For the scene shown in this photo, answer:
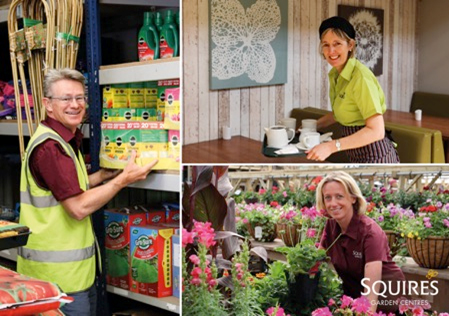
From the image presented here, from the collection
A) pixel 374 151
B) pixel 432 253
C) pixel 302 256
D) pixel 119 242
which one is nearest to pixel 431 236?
pixel 432 253

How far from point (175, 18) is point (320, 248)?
1.22m

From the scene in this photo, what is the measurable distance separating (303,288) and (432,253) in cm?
45

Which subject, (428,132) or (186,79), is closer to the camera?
(428,132)

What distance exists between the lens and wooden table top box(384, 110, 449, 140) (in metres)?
4.07

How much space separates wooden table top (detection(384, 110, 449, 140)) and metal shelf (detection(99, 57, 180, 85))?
177 centimetres

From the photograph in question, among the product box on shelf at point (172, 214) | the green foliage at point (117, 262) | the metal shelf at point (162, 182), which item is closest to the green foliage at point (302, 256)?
the metal shelf at point (162, 182)

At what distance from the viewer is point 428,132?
11.5 feet

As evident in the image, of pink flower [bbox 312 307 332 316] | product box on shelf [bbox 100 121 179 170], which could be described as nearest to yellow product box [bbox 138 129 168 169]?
product box on shelf [bbox 100 121 179 170]

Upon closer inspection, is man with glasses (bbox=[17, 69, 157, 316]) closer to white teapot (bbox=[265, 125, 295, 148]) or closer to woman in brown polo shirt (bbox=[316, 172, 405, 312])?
white teapot (bbox=[265, 125, 295, 148])

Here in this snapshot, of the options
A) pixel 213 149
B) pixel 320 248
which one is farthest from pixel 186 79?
pixel 320 248

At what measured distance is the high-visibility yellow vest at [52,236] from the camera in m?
2.64

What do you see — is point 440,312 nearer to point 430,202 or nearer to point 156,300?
point 430,202

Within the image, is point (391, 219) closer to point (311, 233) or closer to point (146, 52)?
point (311, 233)

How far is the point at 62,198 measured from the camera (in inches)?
101
